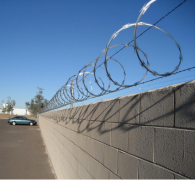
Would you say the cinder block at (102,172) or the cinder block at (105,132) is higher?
the cinder block at (105,132)

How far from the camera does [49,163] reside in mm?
8469

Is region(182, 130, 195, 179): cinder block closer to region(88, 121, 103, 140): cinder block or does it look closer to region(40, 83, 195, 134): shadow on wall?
region(40, 83, 195, 134): shadow on wall

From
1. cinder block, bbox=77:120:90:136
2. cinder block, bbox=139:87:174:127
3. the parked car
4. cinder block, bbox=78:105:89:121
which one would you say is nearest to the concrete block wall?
cinder block, bbox=139:87:174:127

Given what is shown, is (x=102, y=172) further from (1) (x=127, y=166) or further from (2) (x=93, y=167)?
(1) (x=127, y=166)

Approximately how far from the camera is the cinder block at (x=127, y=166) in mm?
1922

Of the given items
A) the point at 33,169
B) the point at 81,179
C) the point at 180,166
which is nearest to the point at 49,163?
the point at 33,169

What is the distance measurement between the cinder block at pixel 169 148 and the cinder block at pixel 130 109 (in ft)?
1.05

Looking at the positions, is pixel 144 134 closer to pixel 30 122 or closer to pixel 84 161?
pixel 84 161

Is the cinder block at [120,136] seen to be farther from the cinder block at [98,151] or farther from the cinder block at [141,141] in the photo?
the cinder block at [98,151]

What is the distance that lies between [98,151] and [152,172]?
1.22 meters

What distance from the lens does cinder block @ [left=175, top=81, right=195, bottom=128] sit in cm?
137

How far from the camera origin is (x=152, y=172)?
1677 mm

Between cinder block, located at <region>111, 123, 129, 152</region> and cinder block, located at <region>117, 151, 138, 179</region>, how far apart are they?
0.27ft

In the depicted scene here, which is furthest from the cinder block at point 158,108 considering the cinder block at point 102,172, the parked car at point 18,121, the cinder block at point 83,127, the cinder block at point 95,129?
the parked car at point 18,121
